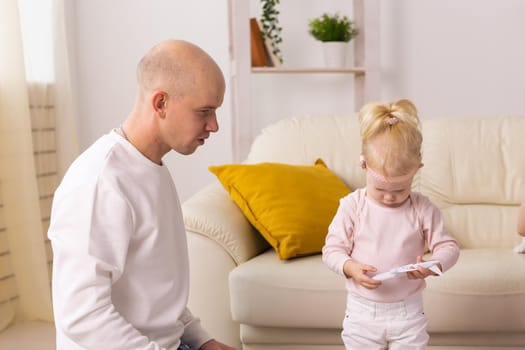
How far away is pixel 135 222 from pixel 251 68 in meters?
2.33

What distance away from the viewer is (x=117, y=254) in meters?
1.27

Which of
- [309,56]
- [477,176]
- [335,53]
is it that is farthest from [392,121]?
[309,56]

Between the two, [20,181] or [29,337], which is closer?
[29,337]

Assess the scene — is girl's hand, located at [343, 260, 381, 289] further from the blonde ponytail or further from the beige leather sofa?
the beige leather sofa

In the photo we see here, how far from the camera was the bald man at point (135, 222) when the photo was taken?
124cm

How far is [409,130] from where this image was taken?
1.78 m

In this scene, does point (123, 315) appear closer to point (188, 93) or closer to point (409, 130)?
point (188, 93)

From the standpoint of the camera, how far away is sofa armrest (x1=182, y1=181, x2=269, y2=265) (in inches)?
95.1

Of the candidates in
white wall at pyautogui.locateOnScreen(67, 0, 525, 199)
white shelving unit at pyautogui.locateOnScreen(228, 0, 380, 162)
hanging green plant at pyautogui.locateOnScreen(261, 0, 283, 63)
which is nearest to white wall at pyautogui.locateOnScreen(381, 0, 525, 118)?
white wall at pyautogui.locateOnScreen(67, 0, 525, 199)

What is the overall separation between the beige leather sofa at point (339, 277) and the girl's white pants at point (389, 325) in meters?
0.43

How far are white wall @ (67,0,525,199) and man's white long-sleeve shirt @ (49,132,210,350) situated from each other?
8.59 ft

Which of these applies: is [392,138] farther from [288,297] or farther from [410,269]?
[288,297]

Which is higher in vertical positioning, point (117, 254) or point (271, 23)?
point (271, 23)

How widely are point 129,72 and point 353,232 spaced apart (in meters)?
2.51
